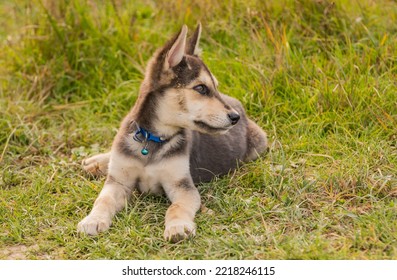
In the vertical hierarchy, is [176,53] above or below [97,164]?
above

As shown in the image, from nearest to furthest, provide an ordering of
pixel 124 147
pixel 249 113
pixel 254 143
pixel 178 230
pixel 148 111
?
Result: pixel 178 230, pixel 148 111, pixel 124 147, pixel 254 143, pixel 249 113

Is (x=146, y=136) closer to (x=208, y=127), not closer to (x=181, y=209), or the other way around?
(x=208, y=127)

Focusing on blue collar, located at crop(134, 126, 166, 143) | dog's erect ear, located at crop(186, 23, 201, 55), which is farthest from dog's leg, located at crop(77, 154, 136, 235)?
dog's erect ear, located at crop(186, 23, 201, 55)

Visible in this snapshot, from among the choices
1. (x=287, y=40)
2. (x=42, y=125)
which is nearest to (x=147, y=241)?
(x=42, y=125)

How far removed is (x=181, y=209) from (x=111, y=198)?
661 millimetres

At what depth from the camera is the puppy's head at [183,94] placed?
568 centimetres

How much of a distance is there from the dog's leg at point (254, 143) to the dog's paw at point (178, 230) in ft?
5.56

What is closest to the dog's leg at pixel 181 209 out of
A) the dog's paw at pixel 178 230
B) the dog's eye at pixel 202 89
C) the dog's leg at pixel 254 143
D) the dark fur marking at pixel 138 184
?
the dog's paw at pixel 178 230

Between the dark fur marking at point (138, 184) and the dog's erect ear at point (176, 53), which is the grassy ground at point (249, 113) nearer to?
the dark fur marking at point (138, 184)

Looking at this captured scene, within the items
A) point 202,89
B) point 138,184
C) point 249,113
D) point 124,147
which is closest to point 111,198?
point 138,184

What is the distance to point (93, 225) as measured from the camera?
5387 millimetres

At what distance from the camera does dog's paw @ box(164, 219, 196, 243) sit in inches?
205

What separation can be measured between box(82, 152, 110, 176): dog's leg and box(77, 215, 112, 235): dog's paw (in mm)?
1299

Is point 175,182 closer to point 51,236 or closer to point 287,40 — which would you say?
point 51,236
